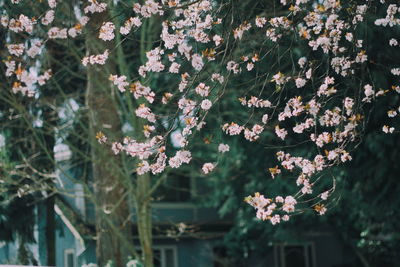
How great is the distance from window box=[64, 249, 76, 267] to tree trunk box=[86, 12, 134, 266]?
674cm

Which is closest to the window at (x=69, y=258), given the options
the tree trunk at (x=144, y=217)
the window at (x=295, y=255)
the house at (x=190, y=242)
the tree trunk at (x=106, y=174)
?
the house at (x=190, y=242)

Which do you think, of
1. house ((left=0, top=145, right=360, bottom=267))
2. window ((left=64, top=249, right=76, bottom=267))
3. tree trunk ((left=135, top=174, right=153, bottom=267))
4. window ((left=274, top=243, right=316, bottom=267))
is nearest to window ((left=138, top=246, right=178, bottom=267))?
house ((left=0, top=145, right=360, bottom=267))

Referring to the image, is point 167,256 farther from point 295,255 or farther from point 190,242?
point 295,255

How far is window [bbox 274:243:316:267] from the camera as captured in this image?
19.8 m

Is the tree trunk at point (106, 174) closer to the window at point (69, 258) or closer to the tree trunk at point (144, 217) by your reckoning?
the tree trunk at point (144, 217)

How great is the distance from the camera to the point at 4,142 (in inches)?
505

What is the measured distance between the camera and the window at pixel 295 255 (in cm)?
1984

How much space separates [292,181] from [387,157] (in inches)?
94.4

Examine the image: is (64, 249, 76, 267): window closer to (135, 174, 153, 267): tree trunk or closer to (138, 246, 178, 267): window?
(138, 246, 178, 267): window

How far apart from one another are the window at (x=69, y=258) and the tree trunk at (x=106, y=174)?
674cm

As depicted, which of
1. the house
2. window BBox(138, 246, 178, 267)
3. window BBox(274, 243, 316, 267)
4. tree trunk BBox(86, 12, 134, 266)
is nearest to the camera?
tree trunk BBox(86, 12, 134, 266)

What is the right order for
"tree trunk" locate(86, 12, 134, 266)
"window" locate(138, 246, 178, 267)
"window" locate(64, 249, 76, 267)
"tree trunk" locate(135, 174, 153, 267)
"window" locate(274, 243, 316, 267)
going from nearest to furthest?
"tree trunk" locate(135, 174, 153, 267) → "tree trunk" locate(86, 12, 134, 266) → "window" locate(64, 249, 76, 267) → "window" locate(138, 246, 178, 267) → "window" locate(274, 243, 316, 267)

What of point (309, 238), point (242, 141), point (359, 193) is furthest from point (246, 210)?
point (309, 238)

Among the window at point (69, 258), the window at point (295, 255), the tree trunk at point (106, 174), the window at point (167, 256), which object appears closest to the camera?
the tree trunk at point (106, 174)
